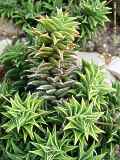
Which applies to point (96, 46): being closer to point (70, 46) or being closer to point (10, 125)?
point (70, 46)

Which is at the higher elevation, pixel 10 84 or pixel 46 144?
pixel 10 84

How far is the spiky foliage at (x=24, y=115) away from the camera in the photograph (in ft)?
12.5

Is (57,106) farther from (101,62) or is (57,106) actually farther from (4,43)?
(4,43)

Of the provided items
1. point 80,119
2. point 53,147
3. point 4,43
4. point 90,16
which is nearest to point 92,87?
point 80,119

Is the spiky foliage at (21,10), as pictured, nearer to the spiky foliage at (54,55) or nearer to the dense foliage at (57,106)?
the dense foliage at (57,106)

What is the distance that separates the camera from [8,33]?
5.36m

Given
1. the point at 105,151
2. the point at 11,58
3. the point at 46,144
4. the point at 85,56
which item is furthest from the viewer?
the point at 85,56

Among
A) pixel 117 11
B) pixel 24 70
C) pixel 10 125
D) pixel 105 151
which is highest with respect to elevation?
pixel 117 11

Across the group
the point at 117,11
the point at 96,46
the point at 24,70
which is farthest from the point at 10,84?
the point at 117,11

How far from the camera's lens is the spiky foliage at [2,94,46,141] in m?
3.81

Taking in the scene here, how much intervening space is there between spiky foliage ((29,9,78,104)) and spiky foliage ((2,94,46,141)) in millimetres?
152

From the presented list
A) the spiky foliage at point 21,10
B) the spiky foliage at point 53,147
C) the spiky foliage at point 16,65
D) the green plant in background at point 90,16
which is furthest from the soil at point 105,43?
the spiky foliage at point 53,147

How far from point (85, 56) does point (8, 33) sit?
876 mm

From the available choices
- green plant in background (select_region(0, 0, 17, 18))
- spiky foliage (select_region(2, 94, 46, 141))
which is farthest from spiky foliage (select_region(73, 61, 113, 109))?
green plant in background (select_region(0, 0, 17, 18))
